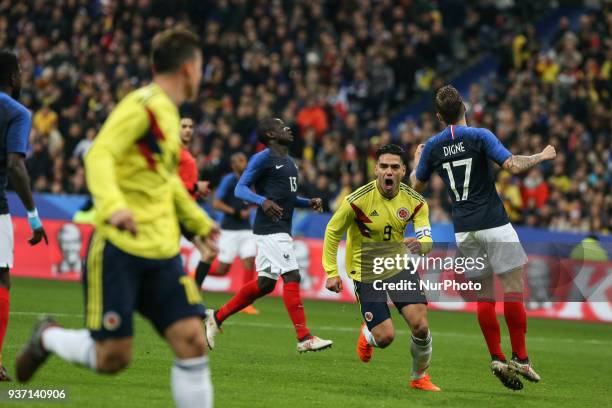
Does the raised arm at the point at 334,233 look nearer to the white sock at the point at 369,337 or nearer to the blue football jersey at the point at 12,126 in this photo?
the white sock at the point at 369,337

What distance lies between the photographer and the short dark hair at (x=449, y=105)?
10219 millimetres

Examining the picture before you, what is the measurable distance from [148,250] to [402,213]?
14.4ft

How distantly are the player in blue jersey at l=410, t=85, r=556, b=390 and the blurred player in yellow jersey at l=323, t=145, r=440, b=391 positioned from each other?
A: 1.26ft

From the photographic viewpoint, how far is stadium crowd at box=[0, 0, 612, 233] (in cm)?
2406

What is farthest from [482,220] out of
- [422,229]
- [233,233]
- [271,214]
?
[233,233]

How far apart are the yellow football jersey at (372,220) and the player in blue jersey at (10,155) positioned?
2.74 metres

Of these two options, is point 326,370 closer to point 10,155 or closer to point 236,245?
point 10,155

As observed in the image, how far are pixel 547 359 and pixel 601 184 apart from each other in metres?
10.1

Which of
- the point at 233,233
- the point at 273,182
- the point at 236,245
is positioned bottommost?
the point at 236,245

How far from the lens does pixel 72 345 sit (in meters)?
6.63

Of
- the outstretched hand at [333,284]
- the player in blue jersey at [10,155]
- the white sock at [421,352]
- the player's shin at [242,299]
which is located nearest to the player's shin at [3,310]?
the player in blue jersey at [10,155]

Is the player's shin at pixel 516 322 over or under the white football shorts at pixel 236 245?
over

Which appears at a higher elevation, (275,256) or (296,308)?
(275,256)

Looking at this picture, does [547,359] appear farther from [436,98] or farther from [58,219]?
[58,219]
